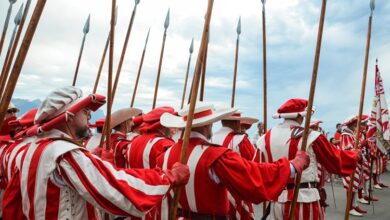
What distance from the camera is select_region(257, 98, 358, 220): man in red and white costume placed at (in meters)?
3.74

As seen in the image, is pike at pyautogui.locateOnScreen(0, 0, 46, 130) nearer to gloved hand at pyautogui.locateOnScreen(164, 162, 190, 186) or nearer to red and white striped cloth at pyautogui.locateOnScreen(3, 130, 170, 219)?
red and white striped cloth at pyautogui.locateOnScreen(3, 130, 170, 219)

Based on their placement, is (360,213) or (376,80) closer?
(376,80)

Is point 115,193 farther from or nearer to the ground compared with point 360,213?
farther from the ground

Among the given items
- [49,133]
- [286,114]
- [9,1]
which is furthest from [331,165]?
[9,1]

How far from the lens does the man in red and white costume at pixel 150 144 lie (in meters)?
4.25

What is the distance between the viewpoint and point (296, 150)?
Answer: 3805mm

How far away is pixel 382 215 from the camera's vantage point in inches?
295

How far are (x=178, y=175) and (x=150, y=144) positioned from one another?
2.07 m

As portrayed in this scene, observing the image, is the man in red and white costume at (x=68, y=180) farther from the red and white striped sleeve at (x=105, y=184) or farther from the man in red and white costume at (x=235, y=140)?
the man in red and white costume at (x=235, y=140)

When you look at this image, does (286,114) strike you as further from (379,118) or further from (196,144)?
(379,118)

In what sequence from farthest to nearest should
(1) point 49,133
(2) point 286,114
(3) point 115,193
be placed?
(2) point 286,114, (1) point 49,133, (3) point 115,193

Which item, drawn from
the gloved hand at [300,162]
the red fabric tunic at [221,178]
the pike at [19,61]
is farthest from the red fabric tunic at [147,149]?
the pike at [19,61]

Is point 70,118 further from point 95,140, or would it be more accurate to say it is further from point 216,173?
point 95,140

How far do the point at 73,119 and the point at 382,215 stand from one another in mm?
7477
